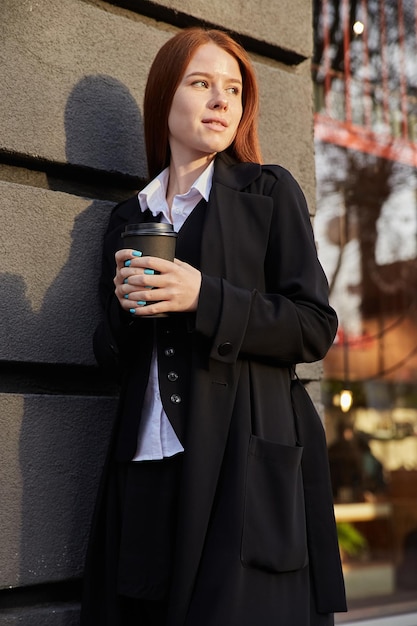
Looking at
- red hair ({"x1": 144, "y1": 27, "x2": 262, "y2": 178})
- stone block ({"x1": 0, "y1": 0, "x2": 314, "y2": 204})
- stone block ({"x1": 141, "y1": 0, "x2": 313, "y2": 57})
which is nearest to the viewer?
red hair ({"x1": 144, "y1": 27, "x2": 262, "y2": 178})

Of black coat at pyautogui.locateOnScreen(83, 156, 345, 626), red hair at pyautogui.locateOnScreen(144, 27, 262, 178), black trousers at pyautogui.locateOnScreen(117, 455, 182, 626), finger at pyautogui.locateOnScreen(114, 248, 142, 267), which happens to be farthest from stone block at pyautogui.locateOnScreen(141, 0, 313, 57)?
black trousers at pyautogui.locateOnScreen(117, 455, 182, 626)

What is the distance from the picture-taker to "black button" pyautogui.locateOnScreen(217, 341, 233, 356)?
1.99 metres

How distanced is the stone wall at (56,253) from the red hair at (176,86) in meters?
0.38

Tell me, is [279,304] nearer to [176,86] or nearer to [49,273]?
[176,86]

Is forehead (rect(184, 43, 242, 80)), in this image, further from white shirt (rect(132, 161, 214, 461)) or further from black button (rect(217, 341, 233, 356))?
black button (rect(217, 341, 233, 356))

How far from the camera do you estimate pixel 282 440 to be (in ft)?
6.96

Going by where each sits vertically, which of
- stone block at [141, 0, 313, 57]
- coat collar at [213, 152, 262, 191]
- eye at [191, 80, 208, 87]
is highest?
stone block at [141, 0, 313, 57]

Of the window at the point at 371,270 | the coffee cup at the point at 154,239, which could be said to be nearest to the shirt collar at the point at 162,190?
the coffee cup at the point at 154,239

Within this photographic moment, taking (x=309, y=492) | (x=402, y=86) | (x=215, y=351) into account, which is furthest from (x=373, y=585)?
(x=215, y=351)

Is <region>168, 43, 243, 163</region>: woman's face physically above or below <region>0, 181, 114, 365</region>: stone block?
above

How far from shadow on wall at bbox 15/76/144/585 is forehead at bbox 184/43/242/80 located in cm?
59

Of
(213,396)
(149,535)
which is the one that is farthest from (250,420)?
(149,535)

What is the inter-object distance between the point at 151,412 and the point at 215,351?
30 centimetres

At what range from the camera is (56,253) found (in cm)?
273
